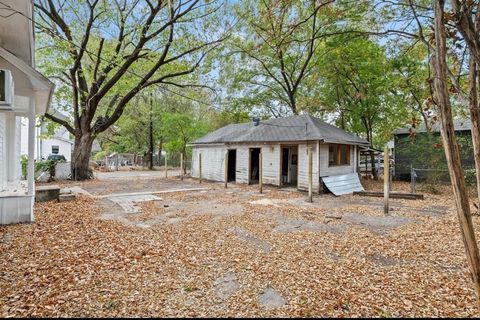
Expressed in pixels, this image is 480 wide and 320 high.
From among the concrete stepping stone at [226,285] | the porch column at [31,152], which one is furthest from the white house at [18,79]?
the concrete stepping stone at [226,285]

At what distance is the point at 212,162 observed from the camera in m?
17.8

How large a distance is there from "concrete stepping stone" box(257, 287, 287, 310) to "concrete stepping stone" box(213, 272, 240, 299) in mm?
352

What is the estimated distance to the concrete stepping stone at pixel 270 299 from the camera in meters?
2.98

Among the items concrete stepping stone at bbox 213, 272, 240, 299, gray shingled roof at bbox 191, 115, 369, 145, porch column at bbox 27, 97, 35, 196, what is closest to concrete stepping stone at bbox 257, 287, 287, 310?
concrete stepping stone at bbox 213, 272, 240, 299

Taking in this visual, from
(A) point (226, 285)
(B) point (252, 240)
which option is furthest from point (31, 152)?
(A) point (226, 285)

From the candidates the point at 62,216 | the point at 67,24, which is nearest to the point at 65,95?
the point at 67,24

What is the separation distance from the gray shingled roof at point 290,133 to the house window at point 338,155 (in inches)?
20.4

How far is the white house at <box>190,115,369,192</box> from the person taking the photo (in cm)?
1273

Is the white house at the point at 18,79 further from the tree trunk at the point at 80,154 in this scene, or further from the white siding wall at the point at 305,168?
the white siding wall at the point at 305,168

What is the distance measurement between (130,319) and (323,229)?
4667 mm

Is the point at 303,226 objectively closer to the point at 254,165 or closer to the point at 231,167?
the point at 254,165

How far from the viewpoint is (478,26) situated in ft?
9.95

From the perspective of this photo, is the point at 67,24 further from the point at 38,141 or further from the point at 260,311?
the point at 260,311

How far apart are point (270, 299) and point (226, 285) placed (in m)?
0.63
